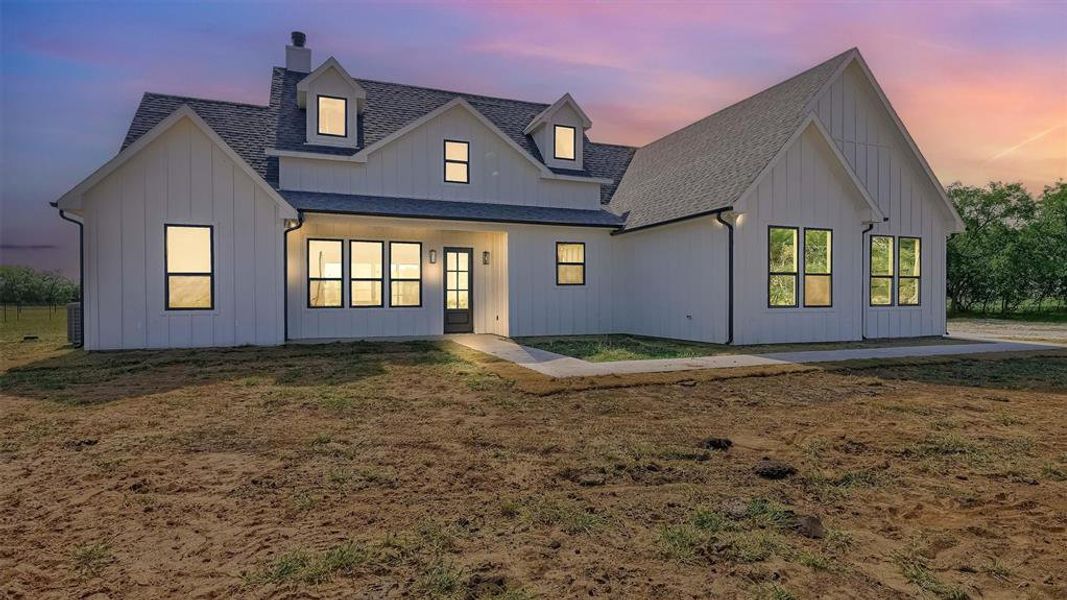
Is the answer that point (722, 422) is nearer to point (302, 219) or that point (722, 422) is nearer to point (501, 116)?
point (302, 219)

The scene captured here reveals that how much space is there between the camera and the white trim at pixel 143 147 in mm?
10914

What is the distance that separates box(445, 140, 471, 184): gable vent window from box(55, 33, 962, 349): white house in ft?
0.18

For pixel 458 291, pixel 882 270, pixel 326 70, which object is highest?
pixel 326 70

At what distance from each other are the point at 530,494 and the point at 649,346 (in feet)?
30.7

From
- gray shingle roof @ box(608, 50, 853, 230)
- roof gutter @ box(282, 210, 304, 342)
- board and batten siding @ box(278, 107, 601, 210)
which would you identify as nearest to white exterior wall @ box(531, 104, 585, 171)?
board and batten siding @ box(278, 107, 601, 210)

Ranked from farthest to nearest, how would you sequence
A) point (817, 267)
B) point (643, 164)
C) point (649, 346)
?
point (643, 164)
point (817, 267)
point (649, 346)

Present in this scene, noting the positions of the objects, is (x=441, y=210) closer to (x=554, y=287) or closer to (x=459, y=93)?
(x=554, y=287)

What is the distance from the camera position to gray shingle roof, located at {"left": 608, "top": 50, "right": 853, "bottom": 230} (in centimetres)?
1320

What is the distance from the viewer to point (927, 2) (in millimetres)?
12648

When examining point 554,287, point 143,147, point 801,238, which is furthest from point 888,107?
point 143,147

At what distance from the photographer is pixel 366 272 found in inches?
559

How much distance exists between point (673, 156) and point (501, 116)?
5754 millimetres

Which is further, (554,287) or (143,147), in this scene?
(554,287)

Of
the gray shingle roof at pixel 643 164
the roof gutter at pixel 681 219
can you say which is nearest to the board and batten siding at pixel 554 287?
the gray shingle roof at pixel 643 164
